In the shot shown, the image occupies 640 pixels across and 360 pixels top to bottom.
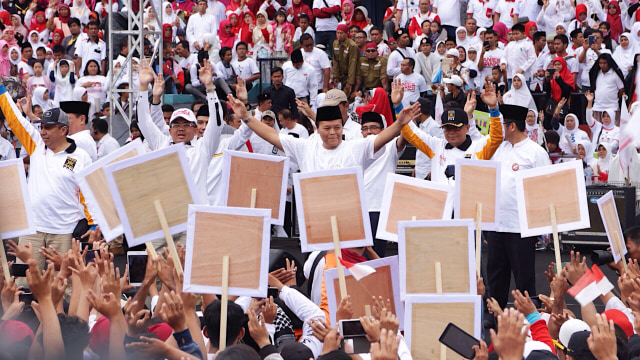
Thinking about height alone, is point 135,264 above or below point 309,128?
below

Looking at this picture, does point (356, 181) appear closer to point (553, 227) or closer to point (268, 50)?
point (553, 227)

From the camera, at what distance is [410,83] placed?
1639 centimetres

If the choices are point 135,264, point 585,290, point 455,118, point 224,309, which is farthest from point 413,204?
point 455,118

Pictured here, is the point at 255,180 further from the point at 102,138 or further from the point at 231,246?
the point at 102,138

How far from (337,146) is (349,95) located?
1011 centimetres

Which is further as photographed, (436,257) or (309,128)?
(309,128)

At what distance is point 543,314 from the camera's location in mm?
6035

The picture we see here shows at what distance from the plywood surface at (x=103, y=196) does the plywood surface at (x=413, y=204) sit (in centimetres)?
185

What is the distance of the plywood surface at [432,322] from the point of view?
15.9 ft

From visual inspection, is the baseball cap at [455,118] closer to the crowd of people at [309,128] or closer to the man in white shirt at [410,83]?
the crowd of people at [309,128]

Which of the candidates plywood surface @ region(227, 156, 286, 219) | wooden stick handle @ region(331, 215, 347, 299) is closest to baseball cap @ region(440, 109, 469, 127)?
plywood surface @ region(227, 156, 286, 219)

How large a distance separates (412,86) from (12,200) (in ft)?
35.7

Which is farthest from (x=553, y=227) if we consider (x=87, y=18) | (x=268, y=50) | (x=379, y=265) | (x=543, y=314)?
(x=87, y=18)

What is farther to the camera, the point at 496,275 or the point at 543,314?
the point at 496,275
